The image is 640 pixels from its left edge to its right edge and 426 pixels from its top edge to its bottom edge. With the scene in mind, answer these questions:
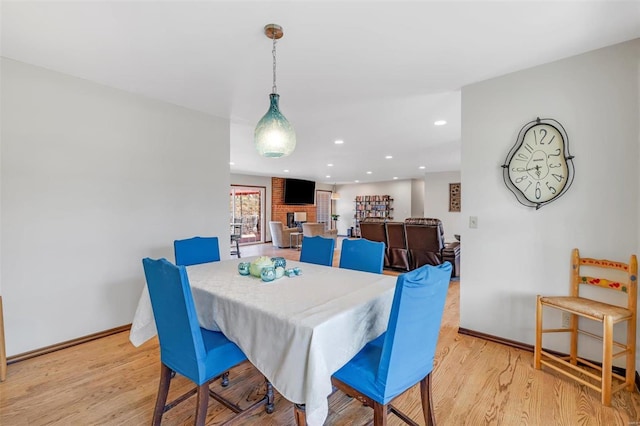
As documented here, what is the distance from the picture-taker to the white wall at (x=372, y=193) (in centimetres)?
1157

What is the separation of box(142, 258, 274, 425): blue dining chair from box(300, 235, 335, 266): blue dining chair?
1386 mm

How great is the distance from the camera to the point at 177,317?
4.79 feet

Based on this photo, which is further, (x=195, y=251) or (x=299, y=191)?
(x=299, y=191)

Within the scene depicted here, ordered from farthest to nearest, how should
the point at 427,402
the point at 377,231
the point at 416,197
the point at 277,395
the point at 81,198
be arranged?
the point at 416,197 → the point at 377,231 → the point at 81,198 → the point at 277,395 → the point at 427,402

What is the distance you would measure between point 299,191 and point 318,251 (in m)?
8.27

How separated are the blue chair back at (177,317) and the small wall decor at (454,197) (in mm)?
8981

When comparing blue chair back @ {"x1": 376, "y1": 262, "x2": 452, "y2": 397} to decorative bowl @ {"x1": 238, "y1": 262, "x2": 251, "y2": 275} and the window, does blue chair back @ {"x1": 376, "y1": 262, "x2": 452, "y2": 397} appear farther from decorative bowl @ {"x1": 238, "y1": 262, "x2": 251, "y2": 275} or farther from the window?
the window

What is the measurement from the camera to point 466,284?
2.91 metres

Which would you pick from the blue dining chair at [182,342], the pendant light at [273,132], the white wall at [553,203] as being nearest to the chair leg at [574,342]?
the white wall at [553,203]

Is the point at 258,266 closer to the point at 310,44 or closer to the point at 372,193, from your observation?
the point at 310,44

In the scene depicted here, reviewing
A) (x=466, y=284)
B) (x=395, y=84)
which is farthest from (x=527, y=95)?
(x=466, y=284)

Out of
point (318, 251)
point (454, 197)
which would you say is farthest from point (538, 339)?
point (454, 197)

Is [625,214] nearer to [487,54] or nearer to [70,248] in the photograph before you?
[487,54]

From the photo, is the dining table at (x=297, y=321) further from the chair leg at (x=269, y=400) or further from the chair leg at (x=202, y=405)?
the chair leg at (x=269, y=400)
